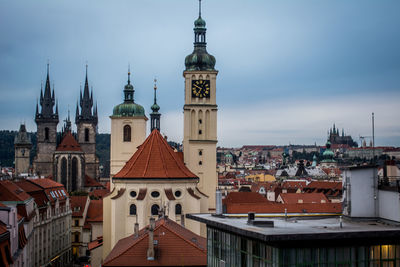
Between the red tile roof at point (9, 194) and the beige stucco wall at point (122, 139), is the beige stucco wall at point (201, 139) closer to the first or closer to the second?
the beige stucco wall at point (122, 139)

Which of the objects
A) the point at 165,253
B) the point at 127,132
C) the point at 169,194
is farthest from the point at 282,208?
the point at 165,253

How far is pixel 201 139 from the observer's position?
195ft

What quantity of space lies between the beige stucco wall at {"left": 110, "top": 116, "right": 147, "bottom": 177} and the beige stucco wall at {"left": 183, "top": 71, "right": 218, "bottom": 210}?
7.75 m

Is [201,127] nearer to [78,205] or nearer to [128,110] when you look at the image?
[128,110]

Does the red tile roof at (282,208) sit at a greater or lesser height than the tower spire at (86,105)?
lesser

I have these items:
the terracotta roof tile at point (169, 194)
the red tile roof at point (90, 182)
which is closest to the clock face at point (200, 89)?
the terracotta roof tile at point (169, 194)

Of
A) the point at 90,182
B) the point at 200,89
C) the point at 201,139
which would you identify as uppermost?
the point at 200,89

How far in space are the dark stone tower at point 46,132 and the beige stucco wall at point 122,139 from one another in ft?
230

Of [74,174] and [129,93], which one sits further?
[74,174]

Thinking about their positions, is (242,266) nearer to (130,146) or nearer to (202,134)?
(202,134)

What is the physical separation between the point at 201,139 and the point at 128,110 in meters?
10.8

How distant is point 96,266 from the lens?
4878cm

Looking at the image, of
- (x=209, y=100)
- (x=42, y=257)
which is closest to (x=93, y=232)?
(x=42, y=257)

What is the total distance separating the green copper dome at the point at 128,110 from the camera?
65750 mm
